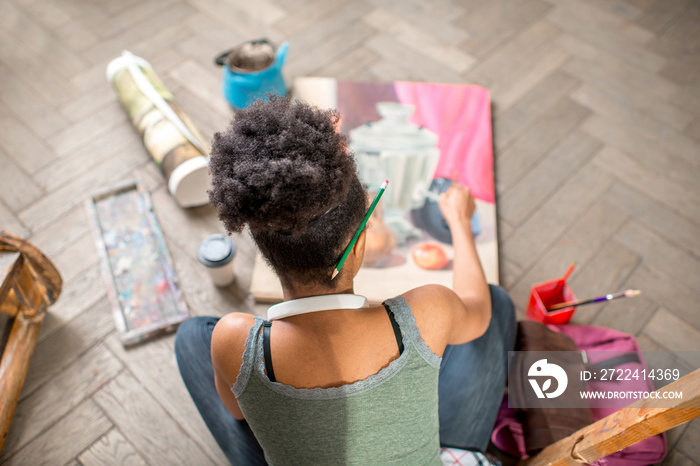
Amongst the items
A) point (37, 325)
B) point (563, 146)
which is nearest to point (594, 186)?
point (563, 146)

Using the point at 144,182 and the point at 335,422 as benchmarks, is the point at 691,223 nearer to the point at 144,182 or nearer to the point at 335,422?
the point at 335,422

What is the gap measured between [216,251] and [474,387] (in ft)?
2.36

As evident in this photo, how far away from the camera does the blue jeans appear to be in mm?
992

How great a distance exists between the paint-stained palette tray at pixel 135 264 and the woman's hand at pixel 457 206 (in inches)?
29.9

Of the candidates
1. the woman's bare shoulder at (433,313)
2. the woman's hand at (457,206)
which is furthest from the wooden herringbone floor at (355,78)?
the woman's bare shoulder at (433,313)

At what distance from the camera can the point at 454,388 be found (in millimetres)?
1033

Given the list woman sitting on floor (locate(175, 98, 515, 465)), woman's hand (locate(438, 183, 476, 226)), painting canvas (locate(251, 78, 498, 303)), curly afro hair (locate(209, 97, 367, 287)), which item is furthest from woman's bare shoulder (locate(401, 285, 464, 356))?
painting canvas (locate(251, 78, 498, 303))

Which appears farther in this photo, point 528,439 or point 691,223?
point 691,223

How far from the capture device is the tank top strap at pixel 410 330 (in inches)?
28.0

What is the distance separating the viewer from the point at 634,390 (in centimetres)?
114

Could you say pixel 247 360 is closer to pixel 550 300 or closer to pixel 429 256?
pixel 429 256

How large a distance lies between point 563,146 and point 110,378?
5.20 ft

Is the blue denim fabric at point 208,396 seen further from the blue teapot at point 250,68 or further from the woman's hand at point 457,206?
the blue teapot at point 250,68

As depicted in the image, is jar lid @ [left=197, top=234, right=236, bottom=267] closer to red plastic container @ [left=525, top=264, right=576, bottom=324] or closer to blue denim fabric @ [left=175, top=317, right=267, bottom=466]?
blue denim fabric @ [left=175, top=317, right=267, bottom=466]
